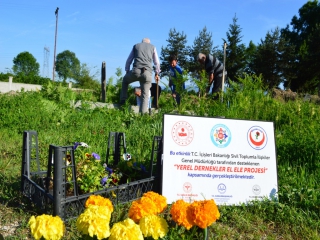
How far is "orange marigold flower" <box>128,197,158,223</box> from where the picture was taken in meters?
1.88

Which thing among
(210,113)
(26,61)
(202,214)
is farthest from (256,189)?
(26,61)

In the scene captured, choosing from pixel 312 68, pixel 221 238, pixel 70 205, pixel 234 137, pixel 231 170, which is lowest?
pixel 221 238

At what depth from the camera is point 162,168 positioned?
309 centimetres

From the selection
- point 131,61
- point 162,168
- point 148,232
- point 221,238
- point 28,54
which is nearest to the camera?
point 148,232

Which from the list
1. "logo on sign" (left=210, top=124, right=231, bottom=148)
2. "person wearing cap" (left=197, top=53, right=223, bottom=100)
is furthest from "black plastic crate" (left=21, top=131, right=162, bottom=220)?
"person wearing cap" (left=197, top=53, right=223, bottom=100)

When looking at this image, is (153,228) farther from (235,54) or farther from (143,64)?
(235,54)

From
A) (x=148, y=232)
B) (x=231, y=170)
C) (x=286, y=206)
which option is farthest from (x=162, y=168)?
(x=148, y=232)

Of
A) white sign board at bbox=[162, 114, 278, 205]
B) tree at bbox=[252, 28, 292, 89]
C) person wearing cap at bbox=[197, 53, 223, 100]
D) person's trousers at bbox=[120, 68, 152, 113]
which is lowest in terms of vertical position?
white sign board at bbox=[162, 114, 278, 205]

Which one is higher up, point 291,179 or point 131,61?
point 131,61

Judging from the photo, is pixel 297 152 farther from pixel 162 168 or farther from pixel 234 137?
pixel 162 168

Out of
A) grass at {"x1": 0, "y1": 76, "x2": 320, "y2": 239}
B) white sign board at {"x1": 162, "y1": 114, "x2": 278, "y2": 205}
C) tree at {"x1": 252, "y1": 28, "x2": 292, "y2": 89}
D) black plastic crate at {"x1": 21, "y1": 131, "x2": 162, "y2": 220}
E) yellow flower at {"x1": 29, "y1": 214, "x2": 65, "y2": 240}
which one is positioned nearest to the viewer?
yellow flower at {"x1": 29, "y1": 214, "x2": 65, "y2": 240}

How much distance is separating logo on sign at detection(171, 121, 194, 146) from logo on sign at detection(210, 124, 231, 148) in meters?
0.21

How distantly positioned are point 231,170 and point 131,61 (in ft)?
16.9

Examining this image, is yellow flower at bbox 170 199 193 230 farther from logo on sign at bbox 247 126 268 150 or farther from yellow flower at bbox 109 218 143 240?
logo on sign at bbox 247 126 268 150
